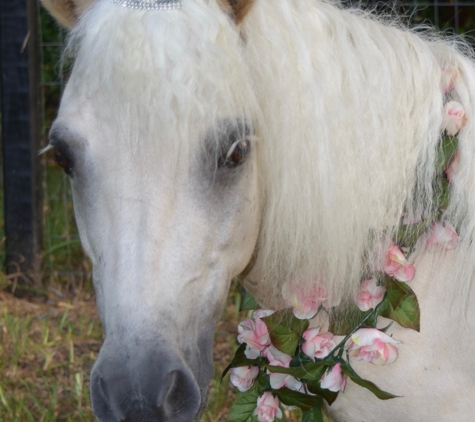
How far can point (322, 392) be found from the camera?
4.54ft

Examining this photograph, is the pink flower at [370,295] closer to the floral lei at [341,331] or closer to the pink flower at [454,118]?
the floral lei at [341,331]

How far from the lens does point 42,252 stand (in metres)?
3.37

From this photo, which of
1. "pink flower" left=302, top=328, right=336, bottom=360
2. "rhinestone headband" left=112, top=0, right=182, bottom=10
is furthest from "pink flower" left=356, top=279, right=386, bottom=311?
"rhinestone headband" left=112, top=0, right=182, bottom=10

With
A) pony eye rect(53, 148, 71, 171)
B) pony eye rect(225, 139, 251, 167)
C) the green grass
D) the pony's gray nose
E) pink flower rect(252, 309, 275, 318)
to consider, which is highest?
pony eye rect(225, 139, 251, 167)

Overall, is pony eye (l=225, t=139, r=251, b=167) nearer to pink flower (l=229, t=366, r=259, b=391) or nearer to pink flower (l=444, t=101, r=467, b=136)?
pink flower (l=444, t=101, r=467, b=136)

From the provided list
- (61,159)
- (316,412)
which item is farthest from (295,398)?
(61,159)

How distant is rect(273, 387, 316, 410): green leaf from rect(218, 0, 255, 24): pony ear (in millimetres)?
830

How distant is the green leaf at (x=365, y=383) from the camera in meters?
1.27

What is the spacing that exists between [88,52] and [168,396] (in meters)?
0.63

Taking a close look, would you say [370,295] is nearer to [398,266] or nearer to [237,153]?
[398,266]

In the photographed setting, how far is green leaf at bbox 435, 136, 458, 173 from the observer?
131 cm

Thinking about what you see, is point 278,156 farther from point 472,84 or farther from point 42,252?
point 42,252

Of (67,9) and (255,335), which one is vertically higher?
(67,9)

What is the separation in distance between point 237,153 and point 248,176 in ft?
0.22
